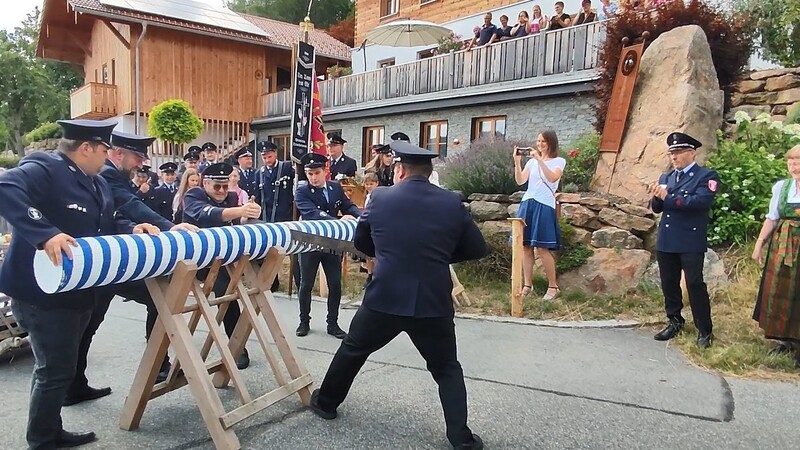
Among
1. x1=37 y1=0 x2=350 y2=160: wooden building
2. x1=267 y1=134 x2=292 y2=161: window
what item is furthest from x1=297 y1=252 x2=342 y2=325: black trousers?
x1=37 y1=0 x2=350 y2=160: wooden building

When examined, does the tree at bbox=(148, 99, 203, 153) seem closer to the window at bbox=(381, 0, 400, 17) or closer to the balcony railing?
the balcony railing

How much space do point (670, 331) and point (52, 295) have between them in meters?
5.03

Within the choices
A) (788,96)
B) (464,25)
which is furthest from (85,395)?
(464,25)

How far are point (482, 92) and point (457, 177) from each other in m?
6.36

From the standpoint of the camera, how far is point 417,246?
3.46 m

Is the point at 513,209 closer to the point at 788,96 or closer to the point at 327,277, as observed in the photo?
the point at 327,277

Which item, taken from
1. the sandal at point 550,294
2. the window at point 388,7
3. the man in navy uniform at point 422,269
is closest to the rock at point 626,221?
the sandal at point 550,294

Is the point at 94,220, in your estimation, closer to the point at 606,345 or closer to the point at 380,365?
the point at 380,365

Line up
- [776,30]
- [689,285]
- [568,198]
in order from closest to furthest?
[689,285], [568,198], [776,30]

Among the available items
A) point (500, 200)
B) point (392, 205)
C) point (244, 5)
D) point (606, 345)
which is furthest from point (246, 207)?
point (244, 5)

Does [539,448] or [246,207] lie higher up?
[246,207]

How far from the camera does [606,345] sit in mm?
5559

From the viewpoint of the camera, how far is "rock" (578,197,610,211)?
759 centimetres

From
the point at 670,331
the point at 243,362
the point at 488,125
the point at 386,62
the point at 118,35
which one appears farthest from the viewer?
the point at 386,62
